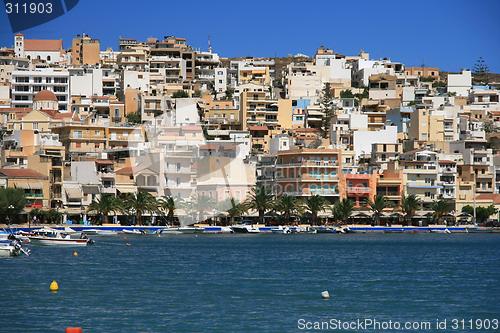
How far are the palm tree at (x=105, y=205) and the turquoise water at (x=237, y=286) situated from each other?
1652 cm

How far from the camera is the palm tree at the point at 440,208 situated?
89.4 meters

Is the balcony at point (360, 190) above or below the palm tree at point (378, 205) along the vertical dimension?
above

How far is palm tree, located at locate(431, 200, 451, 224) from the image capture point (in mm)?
89438

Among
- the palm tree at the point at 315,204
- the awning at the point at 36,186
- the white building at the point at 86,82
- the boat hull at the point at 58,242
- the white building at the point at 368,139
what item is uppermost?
the white building at the point at 86,82

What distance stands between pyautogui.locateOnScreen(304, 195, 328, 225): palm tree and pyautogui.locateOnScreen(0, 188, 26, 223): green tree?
20.6 m

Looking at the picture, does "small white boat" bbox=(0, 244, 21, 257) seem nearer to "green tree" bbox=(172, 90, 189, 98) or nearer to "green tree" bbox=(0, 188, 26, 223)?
"green tree" bbox=(0, 188, 26, 223)

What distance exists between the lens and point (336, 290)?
3881 centimetres

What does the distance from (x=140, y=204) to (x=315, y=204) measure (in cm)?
1275

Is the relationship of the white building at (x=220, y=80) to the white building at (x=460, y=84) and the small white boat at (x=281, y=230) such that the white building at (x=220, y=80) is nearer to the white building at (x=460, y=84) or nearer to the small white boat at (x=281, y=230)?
the white building at (x=460, y=84)

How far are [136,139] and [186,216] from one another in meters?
11.0

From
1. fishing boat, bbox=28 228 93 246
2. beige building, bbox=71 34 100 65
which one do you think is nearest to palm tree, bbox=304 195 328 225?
fishing boat, bbox=28 228 93 246

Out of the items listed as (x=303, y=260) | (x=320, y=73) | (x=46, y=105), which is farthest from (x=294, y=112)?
(x=303, y=260)

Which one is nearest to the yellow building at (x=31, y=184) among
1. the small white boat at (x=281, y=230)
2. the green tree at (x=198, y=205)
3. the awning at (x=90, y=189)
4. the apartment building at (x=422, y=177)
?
the awning at (x=90, y=189)

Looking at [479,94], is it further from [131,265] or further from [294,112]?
[131,265]
